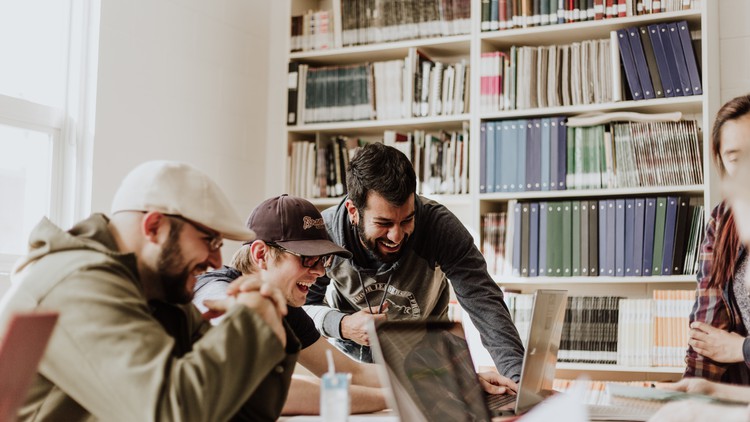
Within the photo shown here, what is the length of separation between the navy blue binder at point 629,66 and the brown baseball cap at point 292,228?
1.86 m

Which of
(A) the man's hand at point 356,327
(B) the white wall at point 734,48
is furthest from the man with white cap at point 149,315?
(B) the white wall at point 734,48

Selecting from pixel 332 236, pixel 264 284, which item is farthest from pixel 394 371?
pixel 332 236

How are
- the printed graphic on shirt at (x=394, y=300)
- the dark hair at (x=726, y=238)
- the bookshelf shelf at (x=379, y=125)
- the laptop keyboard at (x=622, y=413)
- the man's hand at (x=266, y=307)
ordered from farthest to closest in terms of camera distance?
the bookshelf shelf at (x=379, y=125) → the printed graphic on shirt at (x=394, y=300) → the dark hair at (x=726, y=238) → the laptop keyboard at (x=622, y=413) → the man's hand at (x=266, y=307)

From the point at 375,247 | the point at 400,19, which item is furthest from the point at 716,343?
the point at 400,19

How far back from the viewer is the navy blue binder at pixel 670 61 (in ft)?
11.2

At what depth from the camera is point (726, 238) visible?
7.69 feet

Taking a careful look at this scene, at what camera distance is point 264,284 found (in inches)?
53.7

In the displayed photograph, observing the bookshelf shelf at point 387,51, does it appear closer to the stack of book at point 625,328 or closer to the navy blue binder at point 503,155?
the navy blue binder at point 503,155

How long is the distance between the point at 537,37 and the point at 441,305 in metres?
1.50

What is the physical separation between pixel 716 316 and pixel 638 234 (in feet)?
3.70

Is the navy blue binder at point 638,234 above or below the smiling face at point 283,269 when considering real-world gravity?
above

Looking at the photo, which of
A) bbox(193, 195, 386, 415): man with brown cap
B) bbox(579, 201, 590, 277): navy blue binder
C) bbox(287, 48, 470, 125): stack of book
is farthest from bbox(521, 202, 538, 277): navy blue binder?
bbox(193, 195, 386, 415): man with brown cap

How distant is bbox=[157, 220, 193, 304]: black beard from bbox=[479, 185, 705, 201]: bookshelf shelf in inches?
94.0

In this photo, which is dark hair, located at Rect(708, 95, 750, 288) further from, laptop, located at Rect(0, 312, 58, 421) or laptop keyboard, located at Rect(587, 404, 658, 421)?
laptop, located at Rect(0, 312, 58, 421)
